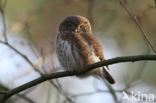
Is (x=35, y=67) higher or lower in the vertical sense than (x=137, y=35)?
higher

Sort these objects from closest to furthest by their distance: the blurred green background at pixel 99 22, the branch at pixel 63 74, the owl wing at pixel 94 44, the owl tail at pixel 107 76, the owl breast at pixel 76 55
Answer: the branch at pixel 63 74, the owl breast at pixel 76 55, the owl wing at pixel 94 44, the owl tail at pixel 107 76, the blurred green background at pixel 99 22

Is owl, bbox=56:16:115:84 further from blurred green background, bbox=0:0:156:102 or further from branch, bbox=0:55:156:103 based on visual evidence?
blurred green background, bbox=0:0:156:102

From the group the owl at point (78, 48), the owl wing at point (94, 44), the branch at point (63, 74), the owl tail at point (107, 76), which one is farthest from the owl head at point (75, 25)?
the branch at point (63, 74)

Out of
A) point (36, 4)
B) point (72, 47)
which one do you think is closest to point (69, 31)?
point (72, 47)

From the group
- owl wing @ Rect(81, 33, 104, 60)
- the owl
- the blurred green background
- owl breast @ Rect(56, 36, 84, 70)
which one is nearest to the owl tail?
the owl

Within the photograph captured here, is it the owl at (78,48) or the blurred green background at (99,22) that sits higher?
the owl at (78,48)

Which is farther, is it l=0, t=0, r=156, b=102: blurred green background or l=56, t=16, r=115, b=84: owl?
l=0, t=0, r=156, b=102: blurred green background

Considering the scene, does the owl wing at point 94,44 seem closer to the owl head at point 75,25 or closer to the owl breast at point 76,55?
the owl breast at point 76,55

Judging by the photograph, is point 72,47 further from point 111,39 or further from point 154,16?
point 111,39
